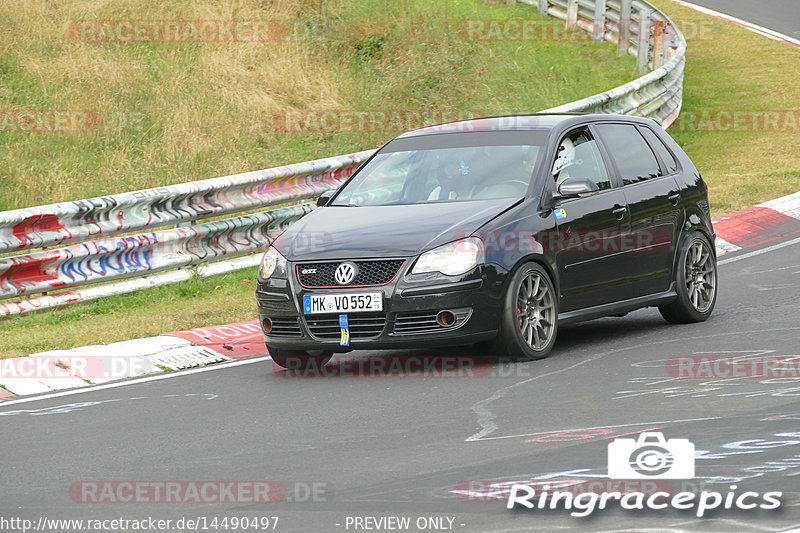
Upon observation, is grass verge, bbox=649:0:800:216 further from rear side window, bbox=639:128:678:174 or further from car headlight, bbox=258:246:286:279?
car headlight, bbox=258:246:286:279

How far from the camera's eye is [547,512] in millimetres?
5238

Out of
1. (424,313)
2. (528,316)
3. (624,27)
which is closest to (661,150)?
(528,316)

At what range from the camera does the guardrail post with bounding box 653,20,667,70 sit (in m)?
22.0

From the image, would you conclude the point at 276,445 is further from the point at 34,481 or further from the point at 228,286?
the point at 228,286

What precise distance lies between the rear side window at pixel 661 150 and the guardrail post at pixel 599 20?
45.2ft

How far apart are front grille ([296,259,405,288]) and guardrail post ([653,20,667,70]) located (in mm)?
14559

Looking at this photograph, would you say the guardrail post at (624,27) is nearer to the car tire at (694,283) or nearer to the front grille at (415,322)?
the car tire at (694,283)

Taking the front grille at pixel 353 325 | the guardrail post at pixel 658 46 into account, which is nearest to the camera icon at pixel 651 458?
the front grille at pixel 353 325

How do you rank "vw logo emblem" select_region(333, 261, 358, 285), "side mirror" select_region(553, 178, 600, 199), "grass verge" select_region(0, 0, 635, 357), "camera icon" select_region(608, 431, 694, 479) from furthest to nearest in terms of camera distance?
"grass verge" select_region(0, 0, 635, 357) → "side mirror" select_region(553, 178, 600, 199) → "vw logo emblem" select_region(333, 261, 358, 285) → "camera icon" select_region(608, 431, 694, 479)

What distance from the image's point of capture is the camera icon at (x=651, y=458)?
575 cm

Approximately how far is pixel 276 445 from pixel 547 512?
200 centimetres

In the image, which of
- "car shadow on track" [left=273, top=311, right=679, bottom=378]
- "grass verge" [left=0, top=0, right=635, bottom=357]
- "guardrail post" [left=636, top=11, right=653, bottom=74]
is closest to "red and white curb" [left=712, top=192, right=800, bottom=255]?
"car shadow on track" [left=273, top=311, right=679, bottom=378]

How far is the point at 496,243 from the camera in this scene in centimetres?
868

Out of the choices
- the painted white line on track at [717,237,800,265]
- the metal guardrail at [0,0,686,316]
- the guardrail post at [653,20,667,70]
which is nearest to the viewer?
the metal guardrail at [0,0,686,316]
